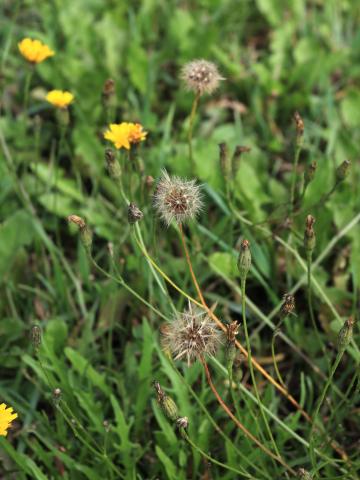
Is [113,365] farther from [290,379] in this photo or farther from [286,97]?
[286,97]

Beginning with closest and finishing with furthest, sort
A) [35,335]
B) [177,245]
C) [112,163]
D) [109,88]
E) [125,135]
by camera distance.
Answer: [35,335] < [112,163] < [125,135] < [109,88] < [177,245]

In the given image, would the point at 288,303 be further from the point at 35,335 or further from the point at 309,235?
the point at 35,335

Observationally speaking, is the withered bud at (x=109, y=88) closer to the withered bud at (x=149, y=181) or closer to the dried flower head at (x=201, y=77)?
the dried flower head at (x=201, y=77)

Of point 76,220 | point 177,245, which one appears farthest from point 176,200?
point 177,245

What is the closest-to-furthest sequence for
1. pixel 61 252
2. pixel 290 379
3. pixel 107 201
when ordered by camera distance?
pixel 290 379 → pixel 61 252 → pixel 107 201

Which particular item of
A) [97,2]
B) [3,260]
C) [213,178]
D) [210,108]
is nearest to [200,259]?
[213,178]
